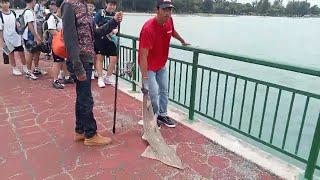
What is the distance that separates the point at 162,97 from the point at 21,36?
12.1ft

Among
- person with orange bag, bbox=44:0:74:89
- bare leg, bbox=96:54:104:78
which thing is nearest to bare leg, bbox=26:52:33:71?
person with orange bag, bbox=44:0:74:89

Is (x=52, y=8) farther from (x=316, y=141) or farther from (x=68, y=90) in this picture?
(x=316, y=141)

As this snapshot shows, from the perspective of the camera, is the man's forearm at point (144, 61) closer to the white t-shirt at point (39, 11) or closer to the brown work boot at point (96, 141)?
the brown work boot at point (96, 141)

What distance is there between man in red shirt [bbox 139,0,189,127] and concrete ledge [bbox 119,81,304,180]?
39 cm

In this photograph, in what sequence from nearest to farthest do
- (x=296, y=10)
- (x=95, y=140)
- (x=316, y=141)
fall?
(x=316, y=141), (x=95, y=140), (x=296, y=10)

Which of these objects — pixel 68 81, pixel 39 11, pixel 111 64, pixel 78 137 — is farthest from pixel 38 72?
pixel 78 137

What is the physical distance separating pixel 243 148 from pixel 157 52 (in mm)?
1527

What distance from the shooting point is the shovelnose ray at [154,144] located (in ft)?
10.3

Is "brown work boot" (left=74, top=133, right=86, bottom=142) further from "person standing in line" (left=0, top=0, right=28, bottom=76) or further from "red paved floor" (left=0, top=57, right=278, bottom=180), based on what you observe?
"person standing in line" (left=0, top=0, right=28, bottom=76)

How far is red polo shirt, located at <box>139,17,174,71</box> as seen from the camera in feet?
10.7

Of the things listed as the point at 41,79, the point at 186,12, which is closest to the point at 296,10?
the point at 186,12

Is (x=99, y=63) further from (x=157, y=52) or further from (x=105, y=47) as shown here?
(x=157, y=52)

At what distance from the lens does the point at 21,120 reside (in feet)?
13.2

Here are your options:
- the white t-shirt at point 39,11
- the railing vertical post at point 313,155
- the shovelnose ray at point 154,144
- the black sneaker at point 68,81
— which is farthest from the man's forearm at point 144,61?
the white t-shirt at point 39,11
